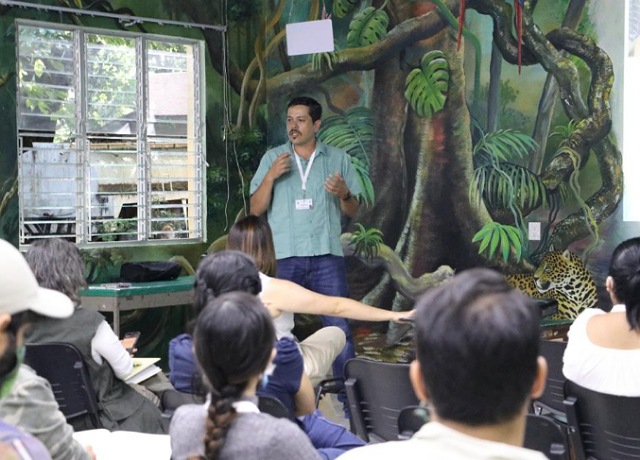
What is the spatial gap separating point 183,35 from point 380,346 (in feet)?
9.88

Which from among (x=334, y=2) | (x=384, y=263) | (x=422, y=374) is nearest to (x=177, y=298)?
(x=384, y=263)

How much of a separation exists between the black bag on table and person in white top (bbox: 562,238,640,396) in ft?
14.4

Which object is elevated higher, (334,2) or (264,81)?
(334,2)

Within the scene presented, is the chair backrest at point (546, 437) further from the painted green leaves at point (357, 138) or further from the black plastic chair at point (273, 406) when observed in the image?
the painted green leaves at point (357, 138)

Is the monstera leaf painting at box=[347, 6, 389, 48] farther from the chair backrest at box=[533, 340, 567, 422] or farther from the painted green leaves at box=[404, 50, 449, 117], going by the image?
the chair backrest at box=[533, 340, 567, 422]

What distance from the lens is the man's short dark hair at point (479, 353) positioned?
53.6 inches

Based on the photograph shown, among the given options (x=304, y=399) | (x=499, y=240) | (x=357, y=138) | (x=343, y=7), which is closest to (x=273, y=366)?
(x=304, y=399)

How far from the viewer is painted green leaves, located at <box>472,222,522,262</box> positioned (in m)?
7.09

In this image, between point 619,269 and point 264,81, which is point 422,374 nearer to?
point 619,269

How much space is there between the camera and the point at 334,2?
7.79 meters

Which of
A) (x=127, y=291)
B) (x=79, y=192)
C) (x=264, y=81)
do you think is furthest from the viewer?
(x=264, y=81)

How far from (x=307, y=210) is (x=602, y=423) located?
13.3ft

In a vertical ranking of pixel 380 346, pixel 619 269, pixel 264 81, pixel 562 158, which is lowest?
pixel 380 346

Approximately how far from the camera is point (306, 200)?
6.87m
